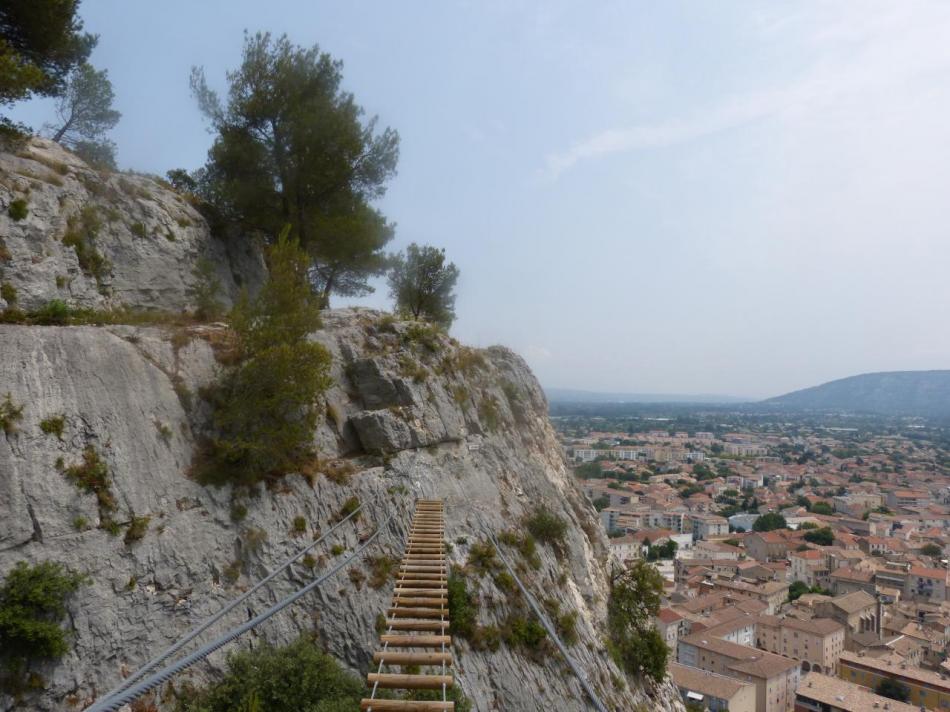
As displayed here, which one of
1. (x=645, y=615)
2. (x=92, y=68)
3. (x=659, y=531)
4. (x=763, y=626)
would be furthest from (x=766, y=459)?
(x=92, y=68)

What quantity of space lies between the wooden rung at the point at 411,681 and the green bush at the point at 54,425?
6.68 m

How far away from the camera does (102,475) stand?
376 inches

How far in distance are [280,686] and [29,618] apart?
351cm

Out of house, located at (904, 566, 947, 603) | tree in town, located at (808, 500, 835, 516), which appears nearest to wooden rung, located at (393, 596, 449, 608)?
house, located at (904, 566, 947, 603)

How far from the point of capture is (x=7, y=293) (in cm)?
1090

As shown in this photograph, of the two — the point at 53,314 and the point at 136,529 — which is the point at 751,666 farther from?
the point at 53,314

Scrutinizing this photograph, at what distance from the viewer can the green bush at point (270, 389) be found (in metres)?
11.5

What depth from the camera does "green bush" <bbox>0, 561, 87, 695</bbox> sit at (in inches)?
297

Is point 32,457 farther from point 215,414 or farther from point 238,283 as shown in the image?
point 238,283

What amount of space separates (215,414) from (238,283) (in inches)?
370

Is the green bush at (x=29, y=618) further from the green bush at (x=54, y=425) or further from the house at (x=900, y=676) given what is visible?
the house at (x=900, y=676)

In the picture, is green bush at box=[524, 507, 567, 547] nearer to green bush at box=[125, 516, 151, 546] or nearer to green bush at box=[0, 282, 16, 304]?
green bush at box=[125, 516, 151, 546]

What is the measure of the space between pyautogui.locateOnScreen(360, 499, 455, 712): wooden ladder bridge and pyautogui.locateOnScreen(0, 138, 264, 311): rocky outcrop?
29.9 feet

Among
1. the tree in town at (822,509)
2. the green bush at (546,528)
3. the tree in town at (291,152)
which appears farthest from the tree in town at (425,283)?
the tree in town at (822,509)
